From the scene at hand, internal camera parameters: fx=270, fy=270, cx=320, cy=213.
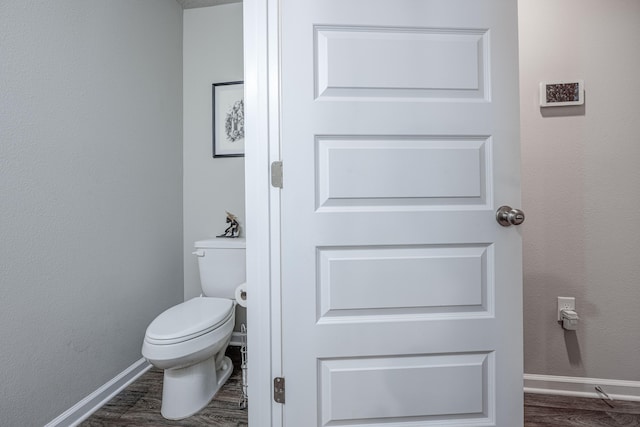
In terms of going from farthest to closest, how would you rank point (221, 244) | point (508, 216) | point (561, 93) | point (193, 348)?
point (221, 244)
point (561, 93)
point (193, 348)
point (508, 216)

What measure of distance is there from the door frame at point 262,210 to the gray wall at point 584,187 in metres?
1.24

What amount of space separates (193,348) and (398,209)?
1.06 meters

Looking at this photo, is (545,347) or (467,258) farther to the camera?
(545,347)

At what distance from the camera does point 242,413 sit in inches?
50.2

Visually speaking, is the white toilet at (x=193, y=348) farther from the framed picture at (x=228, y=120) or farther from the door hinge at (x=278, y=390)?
the framed picture at (x=228, y=120)

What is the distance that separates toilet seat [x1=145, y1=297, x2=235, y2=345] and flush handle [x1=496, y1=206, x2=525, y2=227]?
1280 mm

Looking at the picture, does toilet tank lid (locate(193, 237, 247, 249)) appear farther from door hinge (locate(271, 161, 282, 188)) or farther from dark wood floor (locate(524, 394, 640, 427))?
dark wood floor (locate(524, 394, 640, 427))

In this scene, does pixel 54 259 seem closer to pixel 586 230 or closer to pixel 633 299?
pixel 586 230

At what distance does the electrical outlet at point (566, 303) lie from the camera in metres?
1.31

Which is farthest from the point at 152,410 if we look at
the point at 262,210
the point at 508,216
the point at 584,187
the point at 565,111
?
the point at 565,111

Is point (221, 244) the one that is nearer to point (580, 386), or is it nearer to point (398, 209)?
point (398, 209)

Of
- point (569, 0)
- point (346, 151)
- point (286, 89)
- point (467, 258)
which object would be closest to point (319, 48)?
point (286, 89)

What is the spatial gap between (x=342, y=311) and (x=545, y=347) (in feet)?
3.82

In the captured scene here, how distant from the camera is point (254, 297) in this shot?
3.20ft
